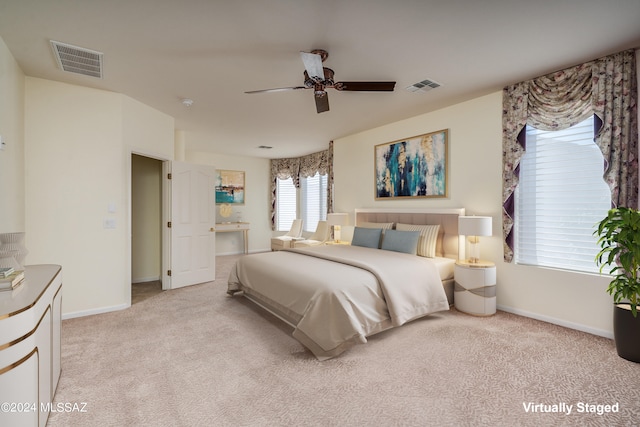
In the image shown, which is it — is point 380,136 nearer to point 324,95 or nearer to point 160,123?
point 324,95

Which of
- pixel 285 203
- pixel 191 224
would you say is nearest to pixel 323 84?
pixel 191 224

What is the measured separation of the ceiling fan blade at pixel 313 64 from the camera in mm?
2338

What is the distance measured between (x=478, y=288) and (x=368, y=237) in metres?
1.62

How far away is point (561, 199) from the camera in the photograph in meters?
3.20

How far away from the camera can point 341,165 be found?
6.02 m

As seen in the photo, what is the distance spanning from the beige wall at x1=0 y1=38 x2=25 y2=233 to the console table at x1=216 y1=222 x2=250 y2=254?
4148mm

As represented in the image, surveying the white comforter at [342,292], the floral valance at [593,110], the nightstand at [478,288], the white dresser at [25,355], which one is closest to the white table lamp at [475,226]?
the nightstand at [478,288]

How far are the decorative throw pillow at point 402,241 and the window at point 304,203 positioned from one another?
10.9 ft

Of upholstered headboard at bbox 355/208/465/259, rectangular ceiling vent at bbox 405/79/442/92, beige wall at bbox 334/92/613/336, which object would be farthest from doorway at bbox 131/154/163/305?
rectangular ceiling vent at bbox 405/79/442/92

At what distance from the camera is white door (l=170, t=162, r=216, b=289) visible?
464cm

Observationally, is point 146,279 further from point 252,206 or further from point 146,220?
point 252,206

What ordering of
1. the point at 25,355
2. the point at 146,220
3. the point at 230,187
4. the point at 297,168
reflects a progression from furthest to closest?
1. the point at 297,168
2. the point at 230,187
3. the point at 146,220
4. the point at 25,355

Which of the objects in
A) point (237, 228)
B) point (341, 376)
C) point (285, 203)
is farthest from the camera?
point (285, 203)

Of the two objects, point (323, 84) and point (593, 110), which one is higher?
point (323, 84)
